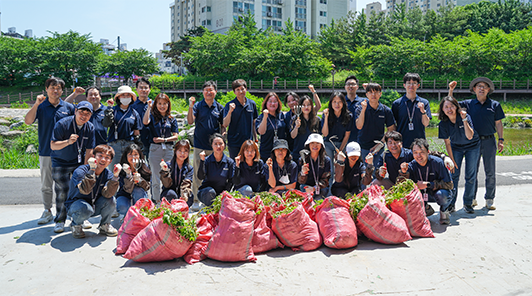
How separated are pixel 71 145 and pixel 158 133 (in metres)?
1.23

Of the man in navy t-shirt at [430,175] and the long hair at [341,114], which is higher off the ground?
the long hair at [341,114]

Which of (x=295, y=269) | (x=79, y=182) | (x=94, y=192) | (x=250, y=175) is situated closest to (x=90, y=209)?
(x=94, y=192)

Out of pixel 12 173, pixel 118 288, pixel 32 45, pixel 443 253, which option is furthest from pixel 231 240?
pixel 32 45

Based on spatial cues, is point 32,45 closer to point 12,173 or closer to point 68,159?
Answer: point 12,173

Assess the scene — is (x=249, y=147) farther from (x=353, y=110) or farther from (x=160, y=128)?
(x=353, y=110)

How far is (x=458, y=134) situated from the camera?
471 cm

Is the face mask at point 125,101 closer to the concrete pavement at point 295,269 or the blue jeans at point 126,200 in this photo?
the blue jeans at point 126,200

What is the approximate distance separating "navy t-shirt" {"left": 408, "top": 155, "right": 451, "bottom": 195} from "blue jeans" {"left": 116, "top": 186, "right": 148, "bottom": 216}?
3.19 m

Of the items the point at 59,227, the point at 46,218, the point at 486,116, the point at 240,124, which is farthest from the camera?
the point at 240,124

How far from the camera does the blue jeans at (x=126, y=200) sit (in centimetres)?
424

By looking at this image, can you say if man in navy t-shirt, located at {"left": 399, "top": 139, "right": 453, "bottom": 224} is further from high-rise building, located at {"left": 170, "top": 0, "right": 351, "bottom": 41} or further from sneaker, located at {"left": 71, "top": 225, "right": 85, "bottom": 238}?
high-rise building, located at {"left": 170, "top": 0, "right": 351, "bottom": 41}

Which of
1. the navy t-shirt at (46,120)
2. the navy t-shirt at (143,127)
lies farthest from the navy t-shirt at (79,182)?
the navy t-shirt at (143,127)

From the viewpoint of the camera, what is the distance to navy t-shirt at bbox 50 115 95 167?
4.17 meters

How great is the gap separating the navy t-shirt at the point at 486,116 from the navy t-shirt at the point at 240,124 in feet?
9.94
